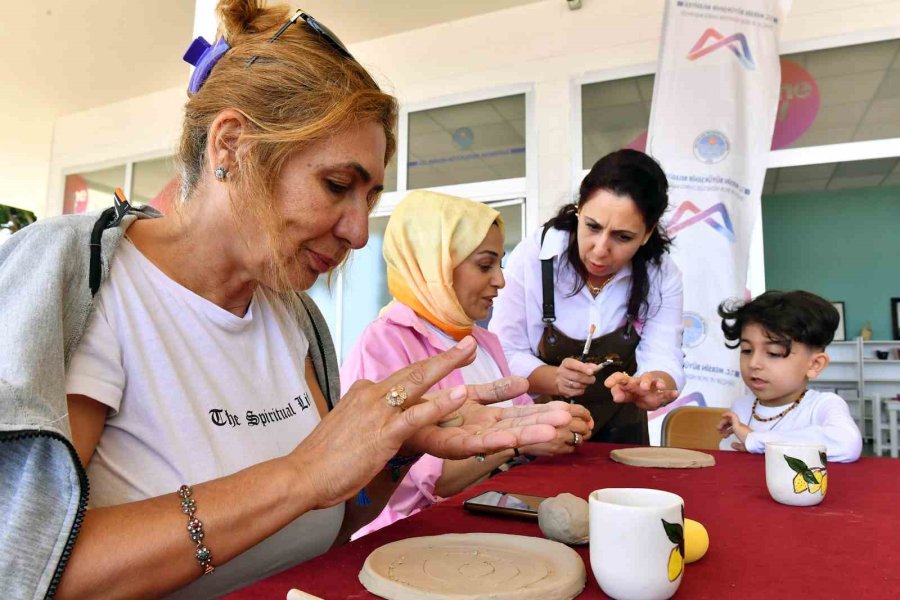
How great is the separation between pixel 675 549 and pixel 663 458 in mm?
823

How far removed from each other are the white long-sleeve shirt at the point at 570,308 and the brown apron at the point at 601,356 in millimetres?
26

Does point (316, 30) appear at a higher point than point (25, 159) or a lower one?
lower

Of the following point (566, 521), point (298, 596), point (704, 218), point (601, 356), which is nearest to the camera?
point (298, 596)

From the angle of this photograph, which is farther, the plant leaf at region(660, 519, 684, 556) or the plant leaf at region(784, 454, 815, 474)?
the plant leaf at region(784, 454, 815, 474)

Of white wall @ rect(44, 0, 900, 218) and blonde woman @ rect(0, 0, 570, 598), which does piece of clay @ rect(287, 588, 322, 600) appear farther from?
white wall @ rect(44, 0, 900, 218)

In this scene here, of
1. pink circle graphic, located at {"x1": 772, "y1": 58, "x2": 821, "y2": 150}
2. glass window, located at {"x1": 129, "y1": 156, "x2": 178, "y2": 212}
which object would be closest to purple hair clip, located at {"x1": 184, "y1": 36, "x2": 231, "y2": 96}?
pink circle graphic, located at {"x1": 772, "y1": 58, "x2": 821, "y2": 150}

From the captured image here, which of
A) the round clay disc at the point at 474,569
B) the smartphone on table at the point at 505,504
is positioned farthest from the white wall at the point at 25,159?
the round clay disc at the point at 474,569

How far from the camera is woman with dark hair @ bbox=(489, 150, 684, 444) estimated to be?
218 cm

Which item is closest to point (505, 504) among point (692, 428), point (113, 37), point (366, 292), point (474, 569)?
point (474, 569)

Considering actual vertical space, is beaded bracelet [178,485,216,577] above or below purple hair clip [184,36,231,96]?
below

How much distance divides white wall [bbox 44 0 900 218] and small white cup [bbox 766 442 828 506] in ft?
12.6

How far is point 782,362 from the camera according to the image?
1.97 metres

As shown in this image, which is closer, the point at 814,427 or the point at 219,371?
the point at 219,371

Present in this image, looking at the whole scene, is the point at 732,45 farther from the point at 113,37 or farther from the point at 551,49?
the point at 113,37
